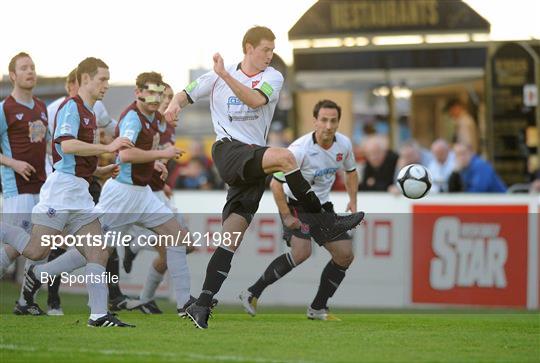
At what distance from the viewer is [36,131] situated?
12.4 metres

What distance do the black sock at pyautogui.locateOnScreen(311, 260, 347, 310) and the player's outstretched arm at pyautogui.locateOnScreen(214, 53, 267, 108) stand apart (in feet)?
8.11

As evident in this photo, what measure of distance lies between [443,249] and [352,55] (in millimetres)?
5834

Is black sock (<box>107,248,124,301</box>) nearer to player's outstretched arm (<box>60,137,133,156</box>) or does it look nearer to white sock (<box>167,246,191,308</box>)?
white sock (<box>167,246,191,308</box>)

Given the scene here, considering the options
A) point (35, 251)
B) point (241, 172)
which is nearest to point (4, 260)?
point (35, 251)

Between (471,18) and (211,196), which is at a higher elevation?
(471,18)

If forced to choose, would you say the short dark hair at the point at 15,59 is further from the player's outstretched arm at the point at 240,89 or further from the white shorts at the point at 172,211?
the player's outstretched arm at the point at 240,89

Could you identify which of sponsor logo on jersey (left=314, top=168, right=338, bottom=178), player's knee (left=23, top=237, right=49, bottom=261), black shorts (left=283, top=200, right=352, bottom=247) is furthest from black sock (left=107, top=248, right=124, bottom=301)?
sponsor logo on jersey (left=314, top=168, right=338, bottom=178)

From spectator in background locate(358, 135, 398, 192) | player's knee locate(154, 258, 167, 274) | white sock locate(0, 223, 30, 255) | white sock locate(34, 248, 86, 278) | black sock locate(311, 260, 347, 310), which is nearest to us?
white sock locate(34, 248, 86, 278)

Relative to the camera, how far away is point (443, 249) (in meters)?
15.8

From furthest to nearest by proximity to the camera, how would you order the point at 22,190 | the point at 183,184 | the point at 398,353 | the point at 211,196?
the point at 183,184
the point at 211,196
the point at 22,190
the point at 398,353

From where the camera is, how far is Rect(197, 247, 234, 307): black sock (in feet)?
33.4

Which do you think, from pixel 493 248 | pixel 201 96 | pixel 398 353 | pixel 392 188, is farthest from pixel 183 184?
pixel 398 353

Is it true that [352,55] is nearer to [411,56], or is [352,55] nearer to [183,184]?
[411,56]

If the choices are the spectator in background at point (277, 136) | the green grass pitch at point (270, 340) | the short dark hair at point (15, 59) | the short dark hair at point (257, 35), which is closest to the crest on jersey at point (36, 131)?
the short dark hair at point (15, 59)
